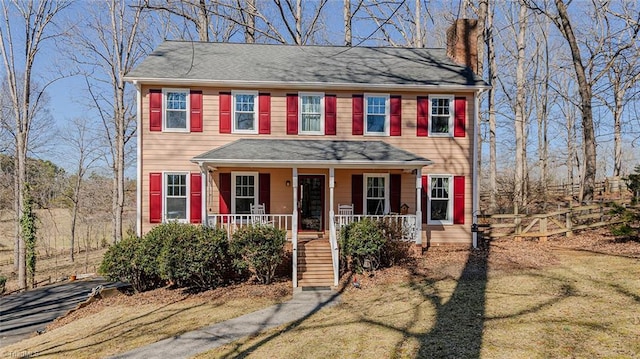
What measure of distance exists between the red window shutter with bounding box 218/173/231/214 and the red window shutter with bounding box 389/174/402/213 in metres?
5.72

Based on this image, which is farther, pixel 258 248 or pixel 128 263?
pixel 128 263

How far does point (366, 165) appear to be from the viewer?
1150 cm

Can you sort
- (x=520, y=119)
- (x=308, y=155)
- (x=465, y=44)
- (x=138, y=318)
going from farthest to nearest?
(x=520, y=119) → (x=465, y=44) → (x=308, y=155) → (x=138, y=318)

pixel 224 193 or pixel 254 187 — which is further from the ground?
pixel 254 187

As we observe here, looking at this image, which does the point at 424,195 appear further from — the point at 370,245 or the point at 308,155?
the point at 308,155

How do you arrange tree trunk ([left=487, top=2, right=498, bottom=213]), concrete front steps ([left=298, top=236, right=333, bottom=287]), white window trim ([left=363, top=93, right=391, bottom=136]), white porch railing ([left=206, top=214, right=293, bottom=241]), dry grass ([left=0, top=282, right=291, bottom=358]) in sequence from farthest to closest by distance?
1. tree trunk ([left=487, top=2, right=498, bottom=213])
2. white window trim ([left=363, top=93, right=391, bottom=136])
3. white porch railing ([left=206, top=214, right=293, bottom=241])
4. concrete front steps ([left=298, top=236, right=333, bottom=287])
5. dry grass ([left=0, top=282, right=291, bottom=358])

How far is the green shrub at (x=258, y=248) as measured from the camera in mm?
→ 10219

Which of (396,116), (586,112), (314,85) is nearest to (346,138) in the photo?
(396,116)

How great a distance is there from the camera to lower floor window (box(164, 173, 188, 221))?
41.4ft

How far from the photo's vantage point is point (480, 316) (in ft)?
23.1

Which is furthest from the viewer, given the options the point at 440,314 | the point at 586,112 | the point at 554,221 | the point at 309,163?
the point at 586,112

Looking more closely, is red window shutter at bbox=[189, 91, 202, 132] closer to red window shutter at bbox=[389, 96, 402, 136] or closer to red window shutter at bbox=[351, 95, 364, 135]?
red window shutter at bbox=[351, 95, 364, 135]

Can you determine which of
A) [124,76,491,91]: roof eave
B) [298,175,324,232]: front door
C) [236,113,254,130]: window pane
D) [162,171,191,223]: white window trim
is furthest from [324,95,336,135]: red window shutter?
[162,171,191,223]: white window trim

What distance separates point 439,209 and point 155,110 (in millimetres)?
10364
